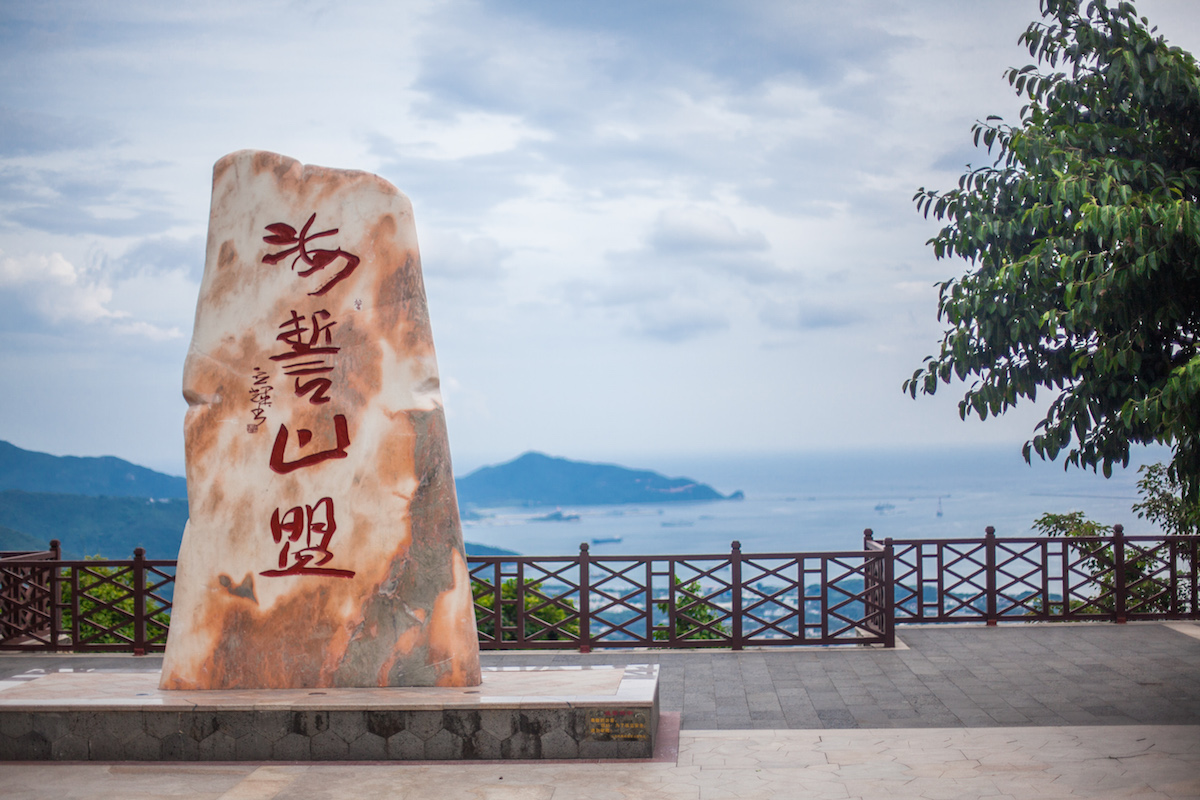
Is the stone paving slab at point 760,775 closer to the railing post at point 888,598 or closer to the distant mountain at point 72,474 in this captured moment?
the railing post at point 888,598

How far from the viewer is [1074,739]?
5.70m

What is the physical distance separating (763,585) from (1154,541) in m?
3.99

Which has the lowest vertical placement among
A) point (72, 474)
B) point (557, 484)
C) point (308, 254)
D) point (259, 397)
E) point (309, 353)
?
point (557, 484)

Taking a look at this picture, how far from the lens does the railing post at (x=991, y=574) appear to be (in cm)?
923

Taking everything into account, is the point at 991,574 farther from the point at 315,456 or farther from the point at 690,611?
the point at 315,456

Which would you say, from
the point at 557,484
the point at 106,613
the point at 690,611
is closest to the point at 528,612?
the point at 690,611

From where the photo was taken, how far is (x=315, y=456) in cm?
615

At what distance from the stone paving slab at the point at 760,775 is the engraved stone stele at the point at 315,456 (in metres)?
0.74

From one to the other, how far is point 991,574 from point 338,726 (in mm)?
6467

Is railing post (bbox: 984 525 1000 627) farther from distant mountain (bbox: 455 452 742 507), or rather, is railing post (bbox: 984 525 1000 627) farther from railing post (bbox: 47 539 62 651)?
distant mountain (bbox: 455 452 742 507)

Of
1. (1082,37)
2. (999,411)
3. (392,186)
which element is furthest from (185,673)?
(1082,37)

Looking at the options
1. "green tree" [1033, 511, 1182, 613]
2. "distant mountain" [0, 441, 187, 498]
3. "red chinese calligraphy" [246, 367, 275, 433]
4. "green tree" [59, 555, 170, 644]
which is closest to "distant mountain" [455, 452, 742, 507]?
"distant mountain" [0, 441, 187, 498]

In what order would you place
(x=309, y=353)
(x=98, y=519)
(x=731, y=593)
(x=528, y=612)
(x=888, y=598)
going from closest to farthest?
(x=309, y=353) → (x=888, y=598) → (x=731, y=593) → (x=528, y=612) → (x=98, y=519)

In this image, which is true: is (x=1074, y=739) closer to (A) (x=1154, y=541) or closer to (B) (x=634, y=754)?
(B) (x=634, y=754)
